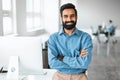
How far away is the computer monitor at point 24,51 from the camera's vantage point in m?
2.21

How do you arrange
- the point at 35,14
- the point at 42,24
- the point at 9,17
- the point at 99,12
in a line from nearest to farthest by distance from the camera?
the point at 9,17, the point at 35,14, the point at 42,24, the point at 99,12

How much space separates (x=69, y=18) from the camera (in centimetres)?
178

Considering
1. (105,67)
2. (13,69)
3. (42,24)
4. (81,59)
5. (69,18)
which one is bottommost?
(105,67)

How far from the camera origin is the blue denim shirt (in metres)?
1.81

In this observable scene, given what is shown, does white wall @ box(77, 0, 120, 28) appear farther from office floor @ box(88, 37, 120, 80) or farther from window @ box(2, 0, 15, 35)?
window @ box(2, 0, 15, 35)

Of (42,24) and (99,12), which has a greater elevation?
(99,12)

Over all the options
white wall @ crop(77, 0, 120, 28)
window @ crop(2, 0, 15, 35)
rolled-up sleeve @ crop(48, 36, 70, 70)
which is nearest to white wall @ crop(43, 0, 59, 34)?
A: window @ crop(2, 0, 15, 35)

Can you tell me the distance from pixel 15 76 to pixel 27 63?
0.16 meters

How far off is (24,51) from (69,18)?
2.18 ft

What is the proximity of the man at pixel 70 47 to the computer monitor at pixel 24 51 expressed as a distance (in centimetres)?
39

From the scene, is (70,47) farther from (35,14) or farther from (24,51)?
(35,14)

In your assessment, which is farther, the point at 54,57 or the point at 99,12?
the point at 99,12

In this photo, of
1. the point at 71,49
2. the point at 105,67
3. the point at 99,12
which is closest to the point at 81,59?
the point at 71,49

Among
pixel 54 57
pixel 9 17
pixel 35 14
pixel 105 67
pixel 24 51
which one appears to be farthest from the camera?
pixel 35 14
